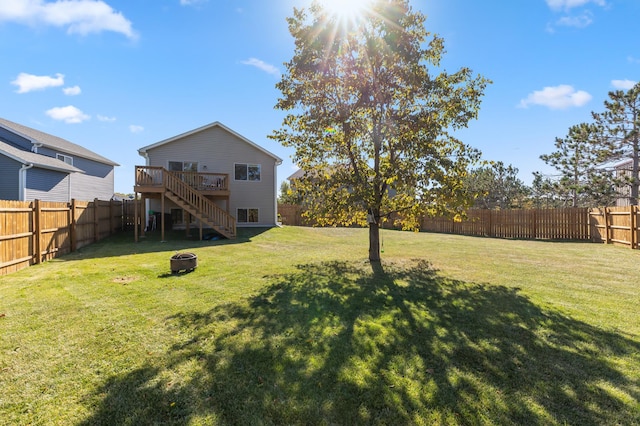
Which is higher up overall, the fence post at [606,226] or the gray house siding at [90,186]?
the gray house siding at [90,186]

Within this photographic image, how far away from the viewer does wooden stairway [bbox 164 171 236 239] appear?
14117 millimetres

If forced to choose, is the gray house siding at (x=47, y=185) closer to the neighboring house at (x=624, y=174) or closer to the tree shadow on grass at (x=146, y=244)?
the tree shadow on grass at (x=146, y=244)

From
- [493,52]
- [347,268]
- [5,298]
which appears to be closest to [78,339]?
[5,298]

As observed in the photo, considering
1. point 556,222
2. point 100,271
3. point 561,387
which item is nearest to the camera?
point 561,387

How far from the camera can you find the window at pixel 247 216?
64.2 feet

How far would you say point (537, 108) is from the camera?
1526 centimetres

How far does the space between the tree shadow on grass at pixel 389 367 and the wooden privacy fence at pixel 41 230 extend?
20.4 feet

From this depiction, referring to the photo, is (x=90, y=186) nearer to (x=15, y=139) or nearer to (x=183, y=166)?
(x=15, y=139)

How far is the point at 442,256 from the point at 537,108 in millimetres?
10857

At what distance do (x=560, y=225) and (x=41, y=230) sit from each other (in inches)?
895

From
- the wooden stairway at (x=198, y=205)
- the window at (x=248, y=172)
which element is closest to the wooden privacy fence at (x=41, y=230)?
the wooden stairway at (x=198, y=205)

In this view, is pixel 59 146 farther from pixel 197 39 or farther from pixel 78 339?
pixel 78 339

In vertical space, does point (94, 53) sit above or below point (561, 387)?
above

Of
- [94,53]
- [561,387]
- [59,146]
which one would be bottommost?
[561,387]
